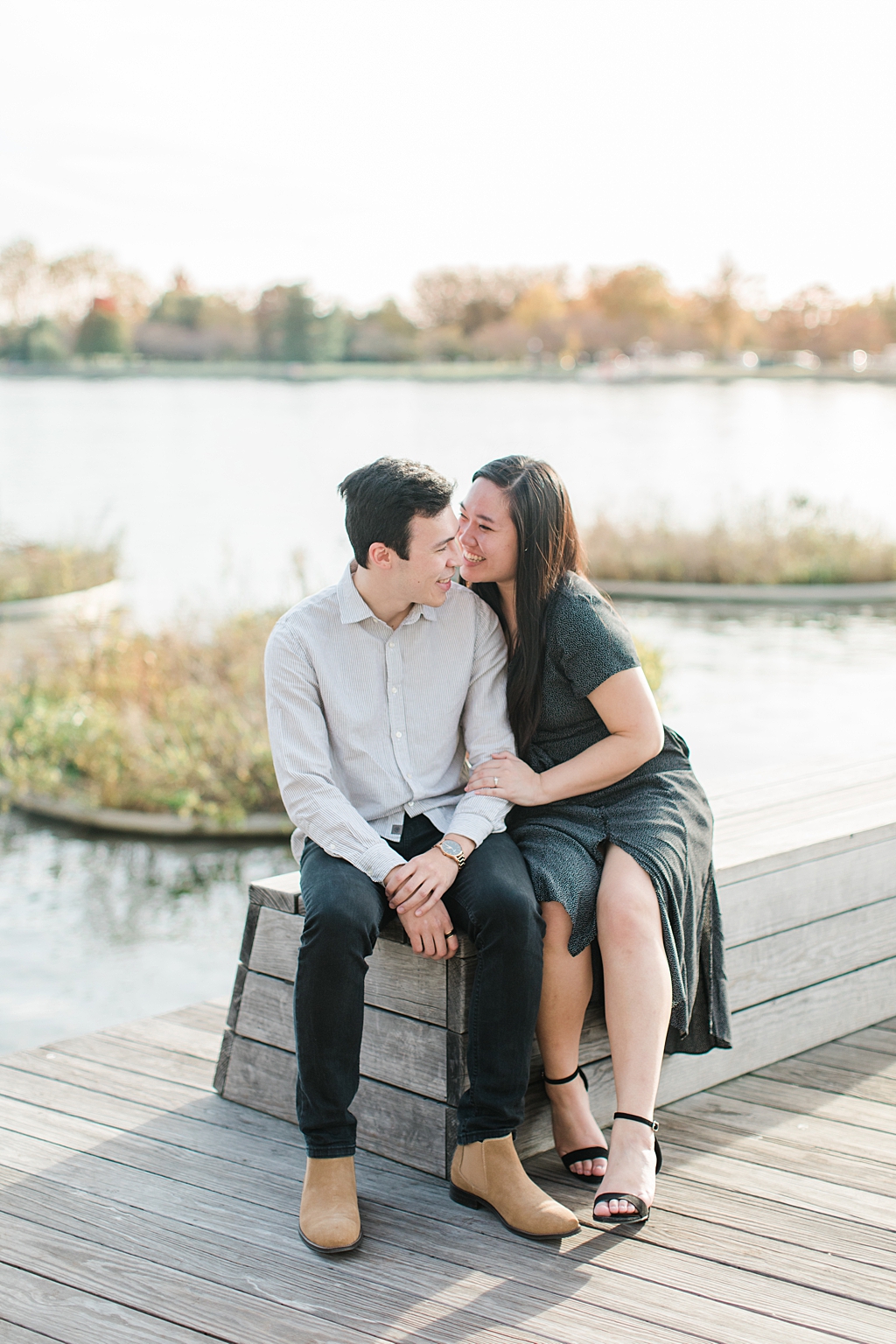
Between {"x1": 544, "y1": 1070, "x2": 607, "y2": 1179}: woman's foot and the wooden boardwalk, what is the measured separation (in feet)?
0.16

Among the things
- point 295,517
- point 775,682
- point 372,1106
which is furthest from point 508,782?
point 295,517

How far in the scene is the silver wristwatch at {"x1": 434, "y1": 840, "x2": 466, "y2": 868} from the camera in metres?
2.19

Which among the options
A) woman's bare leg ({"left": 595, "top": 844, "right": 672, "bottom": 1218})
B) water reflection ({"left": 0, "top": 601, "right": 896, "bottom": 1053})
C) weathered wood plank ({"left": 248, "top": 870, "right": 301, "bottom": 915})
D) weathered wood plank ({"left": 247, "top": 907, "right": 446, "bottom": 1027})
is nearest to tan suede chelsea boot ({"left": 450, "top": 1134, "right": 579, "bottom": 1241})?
woman's bare leg ({"left": 595, "top": 844, "right": 672, "bottom": 1218})

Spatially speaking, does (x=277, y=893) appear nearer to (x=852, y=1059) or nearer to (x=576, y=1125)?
(x=576, y=1125)

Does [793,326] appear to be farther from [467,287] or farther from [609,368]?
[467,287]

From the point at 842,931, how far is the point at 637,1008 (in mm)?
825

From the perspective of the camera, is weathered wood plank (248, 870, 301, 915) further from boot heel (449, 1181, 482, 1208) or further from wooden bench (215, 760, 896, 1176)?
boot heel (449, 1181, 482, 1208)

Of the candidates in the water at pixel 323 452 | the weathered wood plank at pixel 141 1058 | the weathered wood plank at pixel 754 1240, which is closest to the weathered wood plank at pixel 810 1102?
the weathered wood plank at pixel 754 1240

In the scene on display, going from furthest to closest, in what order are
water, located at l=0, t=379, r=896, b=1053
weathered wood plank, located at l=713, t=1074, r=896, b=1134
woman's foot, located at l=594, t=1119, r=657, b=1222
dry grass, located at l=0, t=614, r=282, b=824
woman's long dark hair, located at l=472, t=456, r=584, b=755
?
dry grass, located at l=0, t=614, r=282, b=824, water, located at l=0, t=379, r=896, b=1053, weathered wood plank, located at l=713, t=1074, r=896, b=1134, woman's long dark hair, located at l=472, t=456, r=584, b=755, woman's foot, located at l=594, t=1119, r=657, b=1222

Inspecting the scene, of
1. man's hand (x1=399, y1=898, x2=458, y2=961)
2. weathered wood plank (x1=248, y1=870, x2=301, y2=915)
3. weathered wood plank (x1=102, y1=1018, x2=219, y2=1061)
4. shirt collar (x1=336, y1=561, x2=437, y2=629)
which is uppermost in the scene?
shirt collar (x1=336, y1=561, x2=437, y2=629)

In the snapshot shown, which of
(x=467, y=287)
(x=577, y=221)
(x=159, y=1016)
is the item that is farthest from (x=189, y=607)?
(x=577, y=221)

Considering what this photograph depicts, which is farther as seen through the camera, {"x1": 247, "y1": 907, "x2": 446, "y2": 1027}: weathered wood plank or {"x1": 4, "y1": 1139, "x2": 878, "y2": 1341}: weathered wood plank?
{"x1": 247, "y1": 907, "x2": 446, "y2": 1027}: weathered wood plank

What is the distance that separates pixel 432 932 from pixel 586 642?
57 centimetres

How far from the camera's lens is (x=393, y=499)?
2211 mm
